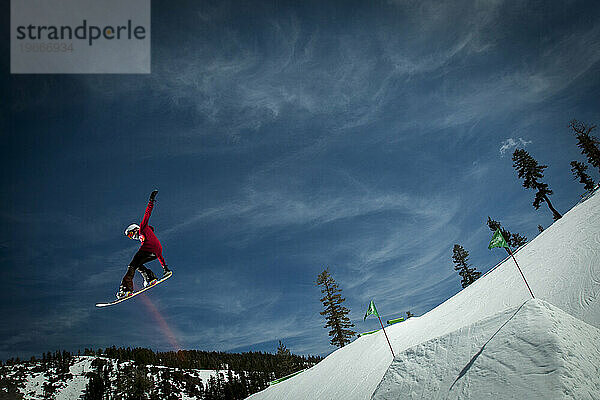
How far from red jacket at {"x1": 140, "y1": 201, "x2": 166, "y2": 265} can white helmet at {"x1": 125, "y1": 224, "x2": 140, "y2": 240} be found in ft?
0.46

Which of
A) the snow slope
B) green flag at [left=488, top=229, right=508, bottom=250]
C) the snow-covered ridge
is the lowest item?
the snow slope

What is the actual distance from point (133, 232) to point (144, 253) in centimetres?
115

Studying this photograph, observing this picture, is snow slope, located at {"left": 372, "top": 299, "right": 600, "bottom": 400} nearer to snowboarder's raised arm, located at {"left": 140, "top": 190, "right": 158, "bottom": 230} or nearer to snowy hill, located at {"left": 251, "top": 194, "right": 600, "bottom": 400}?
snowy hill, located at {"left": 251, "top": 194, "right": 600, "bottom": 400}

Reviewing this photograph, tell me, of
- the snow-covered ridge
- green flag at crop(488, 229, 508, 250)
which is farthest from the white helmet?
the snow-covered ridge

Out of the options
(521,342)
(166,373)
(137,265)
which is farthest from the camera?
(166,373)

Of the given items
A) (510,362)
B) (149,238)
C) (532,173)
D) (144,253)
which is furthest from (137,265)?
(532,173)

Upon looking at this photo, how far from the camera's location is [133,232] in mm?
11594

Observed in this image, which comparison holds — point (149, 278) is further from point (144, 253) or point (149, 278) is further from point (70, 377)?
point (70, 377)

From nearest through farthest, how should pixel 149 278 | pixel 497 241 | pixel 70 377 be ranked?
pixel 149 278, pixel 497 241, pixel 70 377

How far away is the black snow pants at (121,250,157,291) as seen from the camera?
Result: 12398mm

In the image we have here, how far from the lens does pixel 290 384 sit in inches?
1431

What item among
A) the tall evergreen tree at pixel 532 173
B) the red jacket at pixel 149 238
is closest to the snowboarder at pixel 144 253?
the red jacket at pixel 149 238

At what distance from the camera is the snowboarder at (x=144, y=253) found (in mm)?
11578

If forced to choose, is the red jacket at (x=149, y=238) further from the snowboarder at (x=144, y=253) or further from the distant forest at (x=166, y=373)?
the distant forest at (x=166, y=373)
